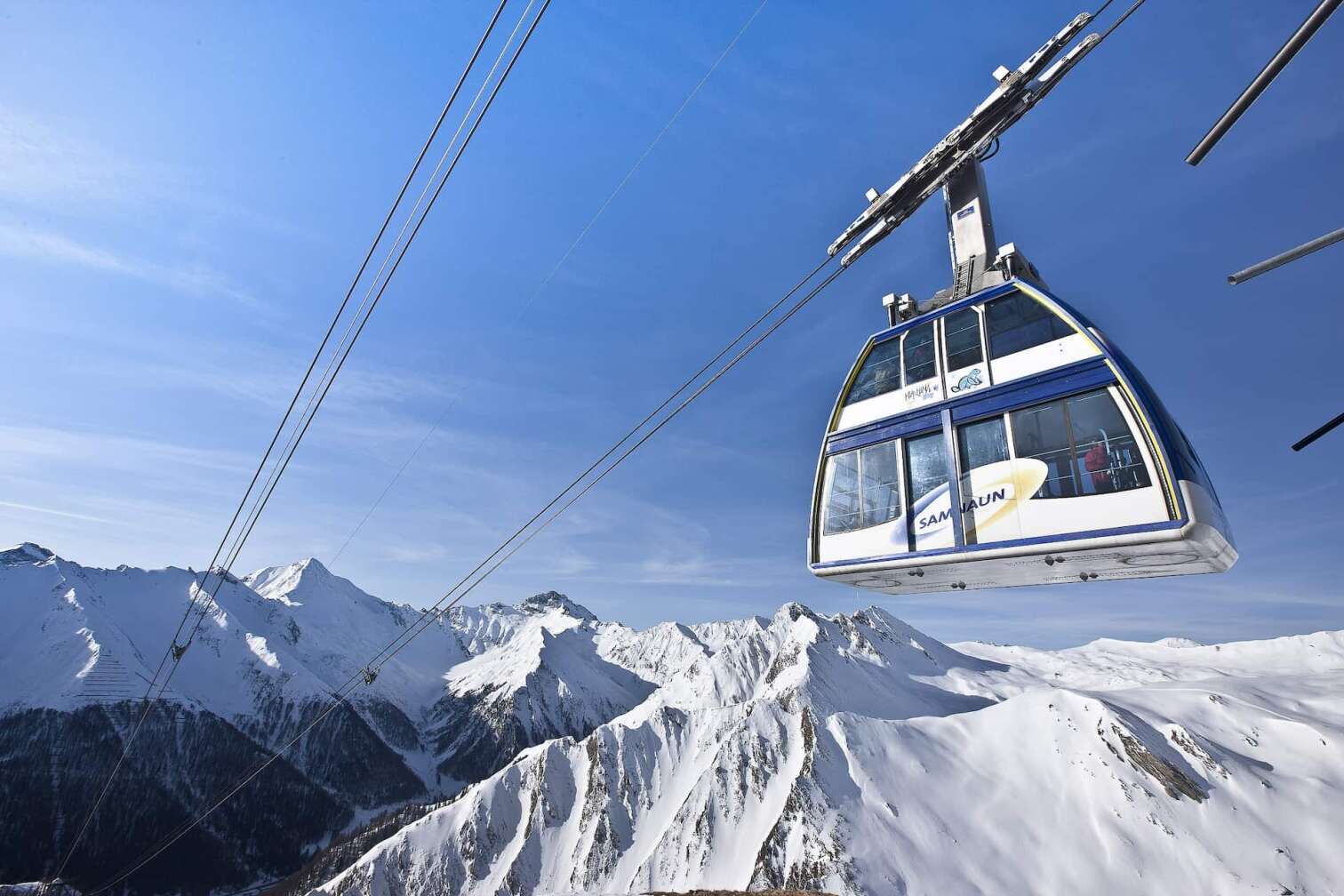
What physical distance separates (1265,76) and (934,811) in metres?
160

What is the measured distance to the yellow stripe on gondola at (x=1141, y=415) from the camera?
37.2 feet

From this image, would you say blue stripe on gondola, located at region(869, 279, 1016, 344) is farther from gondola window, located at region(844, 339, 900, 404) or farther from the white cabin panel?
the white cabin panel

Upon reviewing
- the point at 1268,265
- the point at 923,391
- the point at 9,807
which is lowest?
the point at 9,807

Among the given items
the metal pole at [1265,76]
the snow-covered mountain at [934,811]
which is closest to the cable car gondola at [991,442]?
the metal pole at [1265,76]

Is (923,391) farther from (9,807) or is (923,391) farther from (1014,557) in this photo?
(9,807)

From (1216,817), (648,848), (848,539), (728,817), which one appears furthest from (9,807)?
(1216,817)

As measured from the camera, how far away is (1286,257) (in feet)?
17.3

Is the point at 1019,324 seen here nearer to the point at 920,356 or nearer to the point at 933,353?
the point at 933,353

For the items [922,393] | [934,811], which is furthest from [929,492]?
[934,811]

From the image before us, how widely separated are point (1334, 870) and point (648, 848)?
146500mm

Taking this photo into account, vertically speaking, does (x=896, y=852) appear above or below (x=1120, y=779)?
below

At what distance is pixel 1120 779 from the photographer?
13225 cm

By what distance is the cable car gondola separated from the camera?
12.1 metres

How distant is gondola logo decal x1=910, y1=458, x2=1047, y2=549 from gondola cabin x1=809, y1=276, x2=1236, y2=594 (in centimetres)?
3
